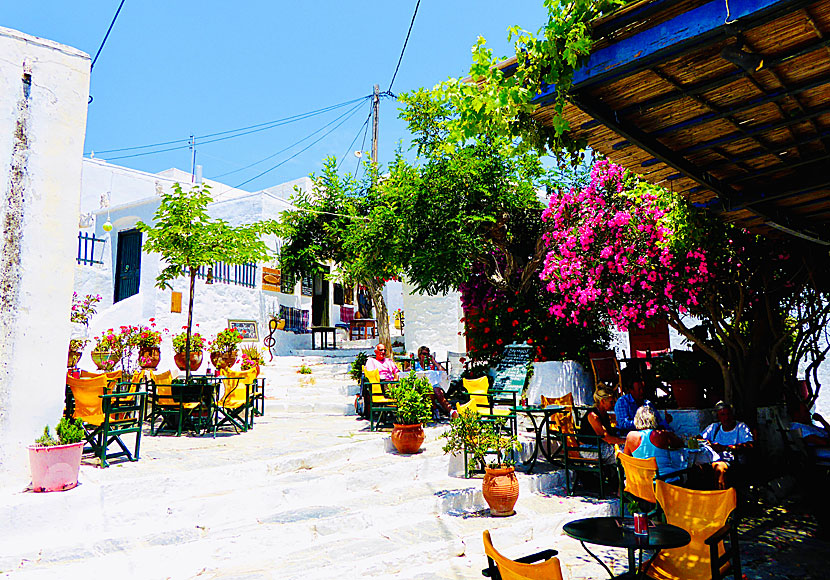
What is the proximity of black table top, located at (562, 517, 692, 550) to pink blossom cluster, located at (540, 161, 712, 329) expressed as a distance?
12.4 ft

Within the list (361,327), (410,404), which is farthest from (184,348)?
(361,327)

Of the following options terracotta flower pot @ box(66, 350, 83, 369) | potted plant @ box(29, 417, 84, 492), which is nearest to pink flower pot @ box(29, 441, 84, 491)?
potted plant @ box(29, 417, 84, 492)

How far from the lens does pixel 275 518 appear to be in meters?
5.34

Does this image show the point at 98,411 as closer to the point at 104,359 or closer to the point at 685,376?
the point at 104,359

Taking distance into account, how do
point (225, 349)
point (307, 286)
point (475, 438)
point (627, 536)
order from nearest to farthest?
point (627, 536) → point (475, 438) → point (225, 349) → point (307, 286)

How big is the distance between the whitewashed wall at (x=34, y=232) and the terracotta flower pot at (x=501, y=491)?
169 inches

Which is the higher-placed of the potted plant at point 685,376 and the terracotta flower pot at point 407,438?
the potted plant at point 685,376

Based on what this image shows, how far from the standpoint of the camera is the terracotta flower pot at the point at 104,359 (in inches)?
403

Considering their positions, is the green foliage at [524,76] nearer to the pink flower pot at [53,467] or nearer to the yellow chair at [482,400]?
the pink flower pot at [53,467]

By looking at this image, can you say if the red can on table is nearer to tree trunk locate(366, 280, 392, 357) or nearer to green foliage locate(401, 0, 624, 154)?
green foliage locate(401, 0, 624, 154)

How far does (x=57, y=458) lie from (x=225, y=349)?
6.15 m

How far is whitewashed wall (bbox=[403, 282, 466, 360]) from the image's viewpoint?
1734 centimetres

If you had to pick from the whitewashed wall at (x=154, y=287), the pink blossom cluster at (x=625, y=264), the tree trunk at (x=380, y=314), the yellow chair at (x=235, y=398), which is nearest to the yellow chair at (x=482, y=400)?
the pink blossom cluster at (x=625, y=264)

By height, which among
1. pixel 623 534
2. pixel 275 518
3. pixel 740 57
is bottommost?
pixel 275 518
